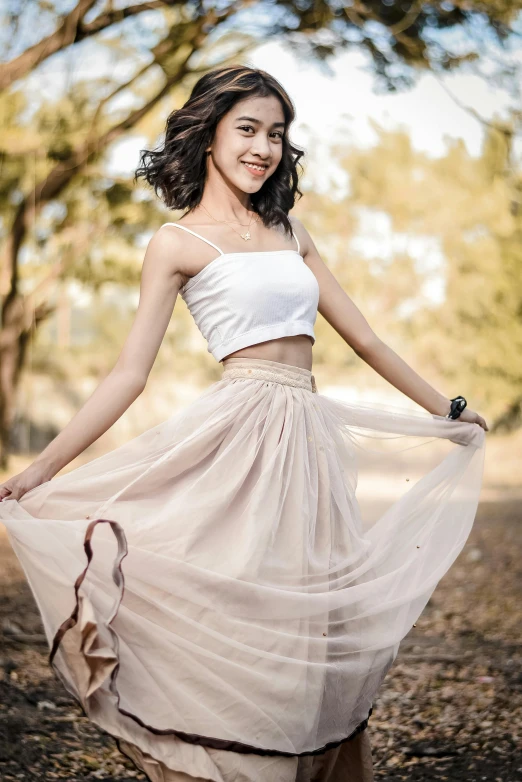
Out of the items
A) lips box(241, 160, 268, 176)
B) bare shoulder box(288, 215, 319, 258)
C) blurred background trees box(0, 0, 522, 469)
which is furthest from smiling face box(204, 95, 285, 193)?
blurred background trees box(0, 0, 522, 469)

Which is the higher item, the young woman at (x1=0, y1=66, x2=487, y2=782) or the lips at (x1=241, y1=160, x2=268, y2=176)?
the lips at (x1=241, y1=160, x2=268, y2=176)

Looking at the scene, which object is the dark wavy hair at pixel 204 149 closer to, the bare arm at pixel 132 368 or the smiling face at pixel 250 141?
the smiling face at pixel 250 141

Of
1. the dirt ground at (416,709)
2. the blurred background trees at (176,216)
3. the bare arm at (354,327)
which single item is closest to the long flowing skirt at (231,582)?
the bare arm at (354,327)

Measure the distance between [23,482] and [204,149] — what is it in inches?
44.4

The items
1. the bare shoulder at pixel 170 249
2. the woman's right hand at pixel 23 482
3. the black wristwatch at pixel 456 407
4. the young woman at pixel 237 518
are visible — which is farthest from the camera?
the black wristwatch at pixel 456 407

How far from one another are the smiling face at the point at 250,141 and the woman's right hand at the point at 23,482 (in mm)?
1001

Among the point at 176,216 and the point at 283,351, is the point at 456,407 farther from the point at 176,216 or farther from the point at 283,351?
the point at 176,216

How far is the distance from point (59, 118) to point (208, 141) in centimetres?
901

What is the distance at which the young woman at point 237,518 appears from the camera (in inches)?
87.8

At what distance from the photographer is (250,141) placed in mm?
2734

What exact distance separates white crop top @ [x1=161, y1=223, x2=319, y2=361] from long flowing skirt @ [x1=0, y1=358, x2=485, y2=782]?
9cm

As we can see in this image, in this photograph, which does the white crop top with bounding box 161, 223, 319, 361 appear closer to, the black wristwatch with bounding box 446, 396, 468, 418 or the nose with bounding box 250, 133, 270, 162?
the nose with bounding box 250, 133, 270, 162

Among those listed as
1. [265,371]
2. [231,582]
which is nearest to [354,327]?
[265,371]

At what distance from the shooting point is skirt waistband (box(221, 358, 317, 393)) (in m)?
2.67
